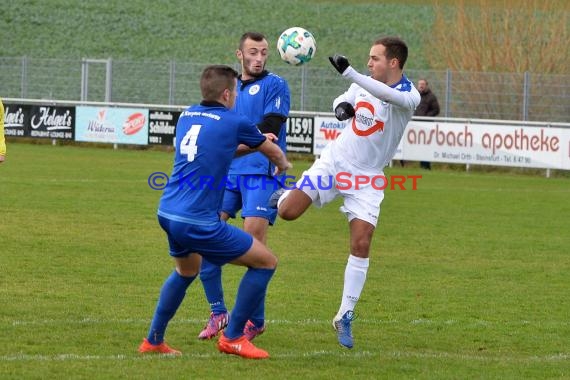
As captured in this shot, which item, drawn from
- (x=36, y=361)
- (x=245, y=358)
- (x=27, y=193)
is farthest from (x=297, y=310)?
(x=27, y=193)

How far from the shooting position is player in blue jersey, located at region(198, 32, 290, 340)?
8266mm

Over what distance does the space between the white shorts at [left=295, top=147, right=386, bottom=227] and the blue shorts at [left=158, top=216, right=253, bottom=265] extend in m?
1.11

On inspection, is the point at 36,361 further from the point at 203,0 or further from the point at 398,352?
the point at 203,0

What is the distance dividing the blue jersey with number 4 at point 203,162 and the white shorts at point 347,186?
110 centimetres

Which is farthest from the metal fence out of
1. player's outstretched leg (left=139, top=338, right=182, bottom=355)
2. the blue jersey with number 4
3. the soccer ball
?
player's outstretched leg (left=139, top=338, right=182, bottom=355)

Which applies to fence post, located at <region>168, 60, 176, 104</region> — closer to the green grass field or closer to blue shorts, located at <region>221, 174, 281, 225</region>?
the green grass field

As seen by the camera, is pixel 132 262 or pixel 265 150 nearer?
pixel 265 150

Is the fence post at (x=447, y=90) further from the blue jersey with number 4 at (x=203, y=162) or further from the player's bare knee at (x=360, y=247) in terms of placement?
the blue jersey with number 4 at (x=203, y=162)

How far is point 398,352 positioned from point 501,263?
5.08 metres

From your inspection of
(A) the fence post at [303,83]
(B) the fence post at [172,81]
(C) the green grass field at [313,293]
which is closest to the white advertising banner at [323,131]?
(A) the fence post at [303,83]

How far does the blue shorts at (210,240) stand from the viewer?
7012mm

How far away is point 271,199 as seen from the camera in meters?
8.31

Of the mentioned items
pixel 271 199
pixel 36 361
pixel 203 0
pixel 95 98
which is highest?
pixel 203 0

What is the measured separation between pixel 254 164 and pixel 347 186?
29.7 inches
